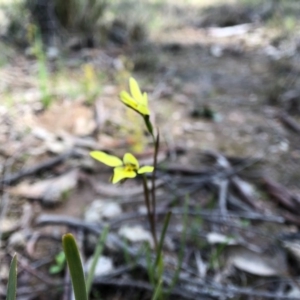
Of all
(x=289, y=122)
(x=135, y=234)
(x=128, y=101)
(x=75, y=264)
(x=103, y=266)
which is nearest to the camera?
(x=75, y=264)

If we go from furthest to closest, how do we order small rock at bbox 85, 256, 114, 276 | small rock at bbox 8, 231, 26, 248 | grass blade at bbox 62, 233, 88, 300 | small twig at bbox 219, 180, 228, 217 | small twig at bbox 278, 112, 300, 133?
small twig at bbox 278, 112, 300, 133 → small twig at bbox 219, 180, 228, 217 → small rock at bbox 8, 231, 26, 248 → small rock at bbox 85, 256, 114, 276 → grass blade at bbox 62, 233, 88, 300

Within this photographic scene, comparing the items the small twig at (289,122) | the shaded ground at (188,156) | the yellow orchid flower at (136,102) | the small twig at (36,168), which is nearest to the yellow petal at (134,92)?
the yellow orchid flower at (136,102)

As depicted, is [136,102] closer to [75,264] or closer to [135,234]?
[75,264]

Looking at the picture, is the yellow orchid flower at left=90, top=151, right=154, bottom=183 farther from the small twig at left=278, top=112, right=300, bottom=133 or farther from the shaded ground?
the small twig at left=278, top=112, right=300, bottom=133

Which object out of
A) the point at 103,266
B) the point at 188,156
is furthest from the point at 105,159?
the point at 188,156

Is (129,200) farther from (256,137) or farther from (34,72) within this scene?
(34,72)

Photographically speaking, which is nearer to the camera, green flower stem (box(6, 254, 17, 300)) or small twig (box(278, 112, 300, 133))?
green flower stem (box(6, 254, 17, 300))

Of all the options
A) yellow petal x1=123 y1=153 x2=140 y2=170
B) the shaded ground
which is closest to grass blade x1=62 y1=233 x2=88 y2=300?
yellow petal x1=123 y1=153 x2=140 y2=170

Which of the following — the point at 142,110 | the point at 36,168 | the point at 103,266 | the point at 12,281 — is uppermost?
the point at 142,110
